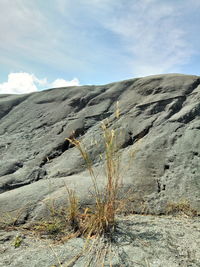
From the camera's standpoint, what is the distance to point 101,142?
4238mm

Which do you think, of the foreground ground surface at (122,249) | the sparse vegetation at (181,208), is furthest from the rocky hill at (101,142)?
the foreground ground surface at (122,249)

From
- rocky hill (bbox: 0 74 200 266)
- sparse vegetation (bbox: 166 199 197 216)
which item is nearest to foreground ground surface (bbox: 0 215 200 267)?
sparse vegetation (bbox: 166 199 197 216)

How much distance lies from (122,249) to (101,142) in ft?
8.45

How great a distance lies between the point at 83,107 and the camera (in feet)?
18.2

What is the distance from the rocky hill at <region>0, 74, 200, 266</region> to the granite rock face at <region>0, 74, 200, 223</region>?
0.03ft

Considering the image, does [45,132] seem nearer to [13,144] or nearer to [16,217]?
[13,144]

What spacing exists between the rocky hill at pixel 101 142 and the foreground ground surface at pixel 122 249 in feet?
1.52

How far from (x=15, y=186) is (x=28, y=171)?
1.23 feet

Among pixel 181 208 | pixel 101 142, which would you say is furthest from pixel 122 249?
pixel 101 142

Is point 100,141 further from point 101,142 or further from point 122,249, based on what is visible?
point 122,249

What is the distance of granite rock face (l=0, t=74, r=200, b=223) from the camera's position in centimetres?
282

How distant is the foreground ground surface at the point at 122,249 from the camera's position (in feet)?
5.37

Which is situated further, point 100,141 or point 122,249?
point 100,141

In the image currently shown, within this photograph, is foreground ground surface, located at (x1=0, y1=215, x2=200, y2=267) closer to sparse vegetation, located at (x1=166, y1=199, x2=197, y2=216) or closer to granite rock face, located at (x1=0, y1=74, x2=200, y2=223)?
sparse vegetation, located at (x1=166, y1=199, x2=197, y2=216)
